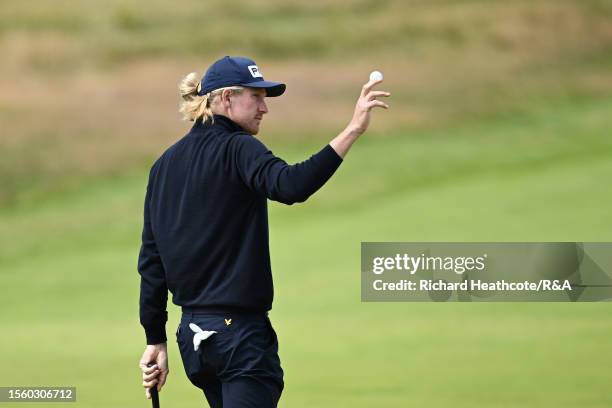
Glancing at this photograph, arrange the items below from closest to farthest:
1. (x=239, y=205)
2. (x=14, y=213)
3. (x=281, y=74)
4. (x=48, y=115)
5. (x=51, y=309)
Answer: (x=239, y=205) < (x=51, y=309) < (x=14, y=213) < (x=48, y=115) < (x=281, y=74)

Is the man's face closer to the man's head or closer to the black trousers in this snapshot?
the man's head

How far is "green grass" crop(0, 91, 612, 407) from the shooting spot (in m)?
7.10

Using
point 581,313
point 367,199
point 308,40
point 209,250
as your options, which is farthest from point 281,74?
point 209,250

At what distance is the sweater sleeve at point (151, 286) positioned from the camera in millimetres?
3635

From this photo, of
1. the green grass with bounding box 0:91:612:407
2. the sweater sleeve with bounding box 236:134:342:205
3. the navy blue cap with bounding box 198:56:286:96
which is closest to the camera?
the sweater sleeve with bounding box 236:134:342:205

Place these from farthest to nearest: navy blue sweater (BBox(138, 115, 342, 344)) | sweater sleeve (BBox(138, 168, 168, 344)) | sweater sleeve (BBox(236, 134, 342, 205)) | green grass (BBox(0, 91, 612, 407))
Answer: green grass (BBox(0, 91, 612, 407))
sweater sleeve (BBox(138, 168, 168, 344))
navy blue sweater (BBox(138, 115, 342, 344))
sweater sleeve (BBox(236, 134, 342, 205))

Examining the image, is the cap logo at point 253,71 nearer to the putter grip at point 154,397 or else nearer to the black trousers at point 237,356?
the black trousers at point 237,356

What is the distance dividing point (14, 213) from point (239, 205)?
10519 millimetres

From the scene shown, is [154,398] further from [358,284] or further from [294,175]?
[358,284]

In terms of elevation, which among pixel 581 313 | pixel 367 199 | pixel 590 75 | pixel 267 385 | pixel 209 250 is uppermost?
pixel 590 75

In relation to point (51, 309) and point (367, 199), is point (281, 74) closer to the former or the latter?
point (367, 199)

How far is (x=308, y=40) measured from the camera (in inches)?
631

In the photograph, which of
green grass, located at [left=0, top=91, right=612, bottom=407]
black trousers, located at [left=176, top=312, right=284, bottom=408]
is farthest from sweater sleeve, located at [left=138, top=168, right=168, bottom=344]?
green grass, located at [left=0, top=91, right=612, bottom=407]

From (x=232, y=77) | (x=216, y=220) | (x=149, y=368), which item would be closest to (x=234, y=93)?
(x=232, y=77)
